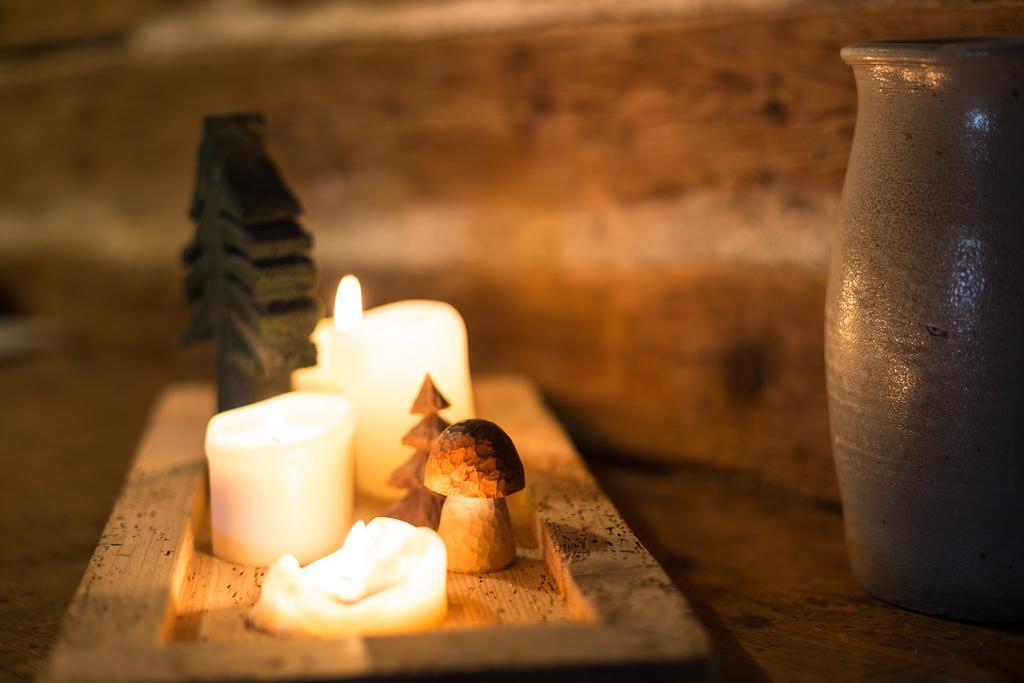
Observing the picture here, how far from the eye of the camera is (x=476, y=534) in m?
1.03

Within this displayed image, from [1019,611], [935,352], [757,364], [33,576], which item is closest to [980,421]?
[935,352]

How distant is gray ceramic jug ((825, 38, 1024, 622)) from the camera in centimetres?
94

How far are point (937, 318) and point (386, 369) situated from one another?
0.57 meters

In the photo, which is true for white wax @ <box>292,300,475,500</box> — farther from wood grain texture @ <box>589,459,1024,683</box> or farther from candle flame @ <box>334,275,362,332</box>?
wood grain texture @ <box>589,459,1024,683</box>

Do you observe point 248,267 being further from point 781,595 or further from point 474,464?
point 781,595

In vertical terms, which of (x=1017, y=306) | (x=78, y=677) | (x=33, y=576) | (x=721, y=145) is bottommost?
(x=33, y=576)

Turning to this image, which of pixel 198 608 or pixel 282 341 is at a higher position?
pixel 282 341

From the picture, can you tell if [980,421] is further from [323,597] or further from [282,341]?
[282,341]

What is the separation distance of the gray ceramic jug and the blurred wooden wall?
9.1 inches

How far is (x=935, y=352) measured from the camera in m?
0.97

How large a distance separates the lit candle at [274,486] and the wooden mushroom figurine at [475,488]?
0.11 metres

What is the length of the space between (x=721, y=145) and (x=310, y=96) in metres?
0.70

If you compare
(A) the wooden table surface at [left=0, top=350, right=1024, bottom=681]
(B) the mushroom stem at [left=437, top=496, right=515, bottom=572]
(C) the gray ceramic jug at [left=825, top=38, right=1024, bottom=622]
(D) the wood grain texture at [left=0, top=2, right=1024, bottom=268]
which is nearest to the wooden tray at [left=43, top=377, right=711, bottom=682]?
(B) the mushroom stem at [left=437, top=496, right=515, bottom=572]

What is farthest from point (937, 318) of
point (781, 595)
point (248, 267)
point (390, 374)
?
point (248, 267)
